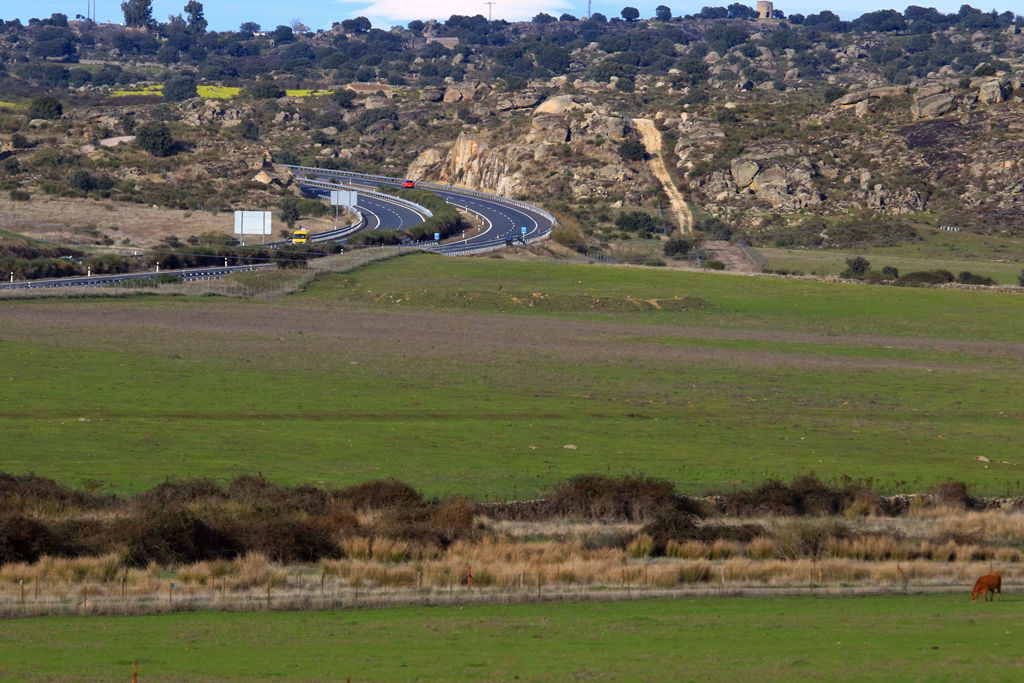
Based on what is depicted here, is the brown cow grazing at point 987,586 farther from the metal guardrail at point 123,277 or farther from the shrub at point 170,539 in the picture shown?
the metal guardrail at point 123,277

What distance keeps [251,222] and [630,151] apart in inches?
2461

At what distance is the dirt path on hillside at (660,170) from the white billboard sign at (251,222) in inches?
1818

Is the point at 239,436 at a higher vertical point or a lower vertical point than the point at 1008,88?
lower

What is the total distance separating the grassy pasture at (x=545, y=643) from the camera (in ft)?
59.5

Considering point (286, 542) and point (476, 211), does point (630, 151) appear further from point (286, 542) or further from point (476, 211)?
point (286, 542)

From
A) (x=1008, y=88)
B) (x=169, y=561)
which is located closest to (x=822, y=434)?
(x=169, y=561)

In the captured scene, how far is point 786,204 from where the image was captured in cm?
14638

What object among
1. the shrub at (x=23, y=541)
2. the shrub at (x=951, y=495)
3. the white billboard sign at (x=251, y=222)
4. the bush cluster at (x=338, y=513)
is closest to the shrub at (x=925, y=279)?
the white billboard sign at (x=251, y=222)

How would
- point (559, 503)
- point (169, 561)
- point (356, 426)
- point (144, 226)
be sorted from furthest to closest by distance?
point (144, 226) < point (356, 426) < point (559, 503) < point (169, 561)

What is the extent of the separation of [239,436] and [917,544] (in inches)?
844

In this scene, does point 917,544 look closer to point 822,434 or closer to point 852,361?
point 822,434

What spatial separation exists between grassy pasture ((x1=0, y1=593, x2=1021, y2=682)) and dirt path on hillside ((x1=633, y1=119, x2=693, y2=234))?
389ft

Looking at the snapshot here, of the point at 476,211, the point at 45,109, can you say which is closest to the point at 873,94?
the point at 476,211

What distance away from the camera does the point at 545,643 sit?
66.3 feet
